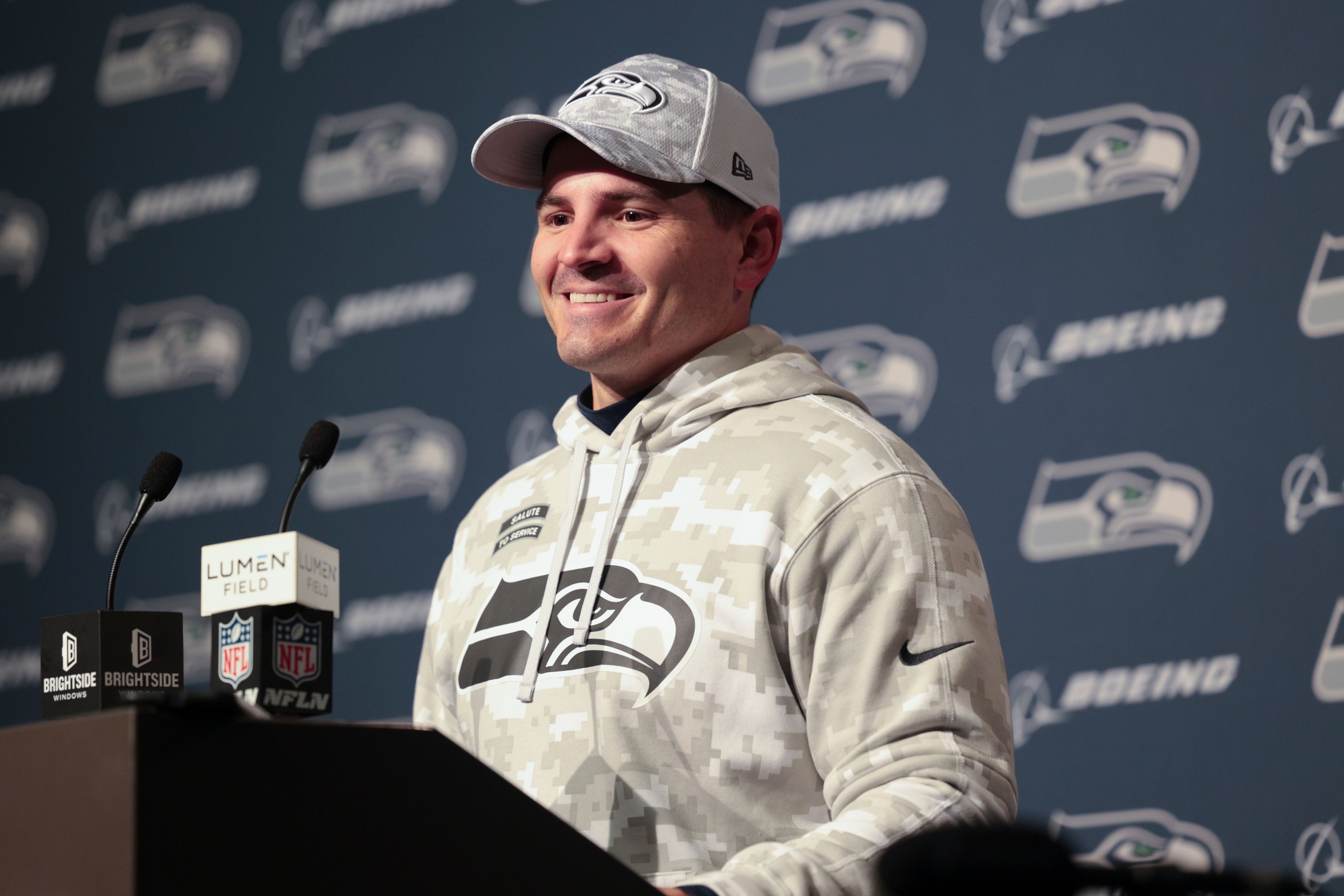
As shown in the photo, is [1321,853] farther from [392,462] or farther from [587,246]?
[392,462]

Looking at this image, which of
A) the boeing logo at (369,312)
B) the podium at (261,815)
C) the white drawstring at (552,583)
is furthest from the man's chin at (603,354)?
the boeing logo at (369,312)

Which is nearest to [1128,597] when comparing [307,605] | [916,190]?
[916,190]

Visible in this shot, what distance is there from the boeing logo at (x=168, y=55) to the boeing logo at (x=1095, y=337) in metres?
2.28

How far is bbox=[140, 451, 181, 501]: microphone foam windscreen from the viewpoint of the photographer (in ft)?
4.17

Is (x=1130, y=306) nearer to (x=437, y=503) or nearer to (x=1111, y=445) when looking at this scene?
(x=1111, y=445)

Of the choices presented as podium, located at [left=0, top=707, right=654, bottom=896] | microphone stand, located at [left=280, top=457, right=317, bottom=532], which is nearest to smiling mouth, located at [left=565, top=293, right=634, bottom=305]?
microphone stand, located at [left=280, top=457, right=317, bottom=532]

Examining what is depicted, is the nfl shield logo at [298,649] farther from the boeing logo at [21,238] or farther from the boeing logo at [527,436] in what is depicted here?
the boeing logo at [21,238]

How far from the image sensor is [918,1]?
10.6 ft

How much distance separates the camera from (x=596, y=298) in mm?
1610

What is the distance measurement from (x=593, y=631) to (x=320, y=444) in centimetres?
34

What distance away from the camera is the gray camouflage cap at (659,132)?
1.57 meters

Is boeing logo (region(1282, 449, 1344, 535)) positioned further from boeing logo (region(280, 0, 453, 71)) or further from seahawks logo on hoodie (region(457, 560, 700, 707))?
boeing logo (region(280, 0, 453, 71))

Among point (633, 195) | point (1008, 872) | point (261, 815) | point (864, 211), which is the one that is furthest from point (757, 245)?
point (864, 211)

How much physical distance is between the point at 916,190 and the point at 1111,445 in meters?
0.71
